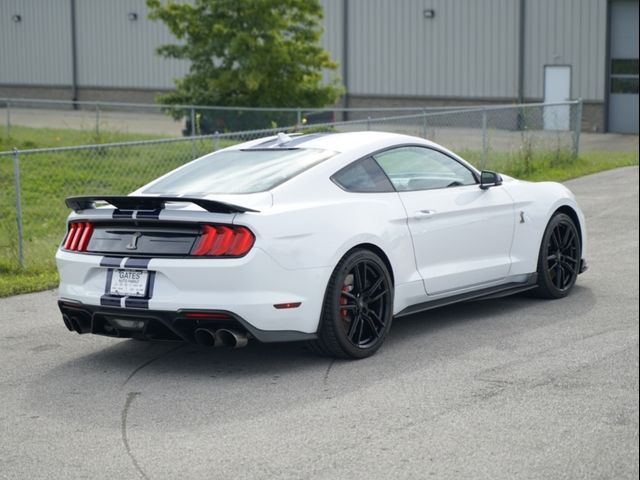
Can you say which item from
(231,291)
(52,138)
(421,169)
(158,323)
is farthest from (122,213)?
(52,138)

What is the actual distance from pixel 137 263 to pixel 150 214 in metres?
0.30

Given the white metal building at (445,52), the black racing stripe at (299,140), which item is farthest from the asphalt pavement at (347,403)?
the white metal building at (445,52)

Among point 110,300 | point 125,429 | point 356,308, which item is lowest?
point 125,429

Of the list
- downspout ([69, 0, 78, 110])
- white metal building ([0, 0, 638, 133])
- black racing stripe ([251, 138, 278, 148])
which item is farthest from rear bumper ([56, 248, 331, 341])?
downspout ([69, 0, 78, 110])

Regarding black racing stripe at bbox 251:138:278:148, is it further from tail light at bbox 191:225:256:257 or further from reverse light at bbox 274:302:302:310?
reverse light at bbox 274:302:302:310

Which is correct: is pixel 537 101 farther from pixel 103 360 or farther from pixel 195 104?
pixel 103 360

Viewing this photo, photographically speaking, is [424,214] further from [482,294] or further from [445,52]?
[445,52]

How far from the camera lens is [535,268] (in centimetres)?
910

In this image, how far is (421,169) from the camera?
850 cm

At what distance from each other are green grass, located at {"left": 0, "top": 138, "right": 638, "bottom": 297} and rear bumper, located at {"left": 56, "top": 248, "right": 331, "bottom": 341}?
18.4 feet

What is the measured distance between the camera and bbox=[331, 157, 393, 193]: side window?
7856 mm

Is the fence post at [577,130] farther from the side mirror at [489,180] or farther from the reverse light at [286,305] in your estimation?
the reverse light at [286,305]

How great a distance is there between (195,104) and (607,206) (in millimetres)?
12440

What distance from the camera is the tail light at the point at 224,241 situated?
23.0 feet
